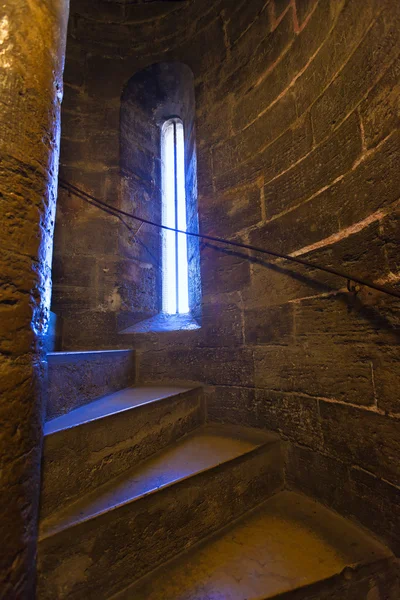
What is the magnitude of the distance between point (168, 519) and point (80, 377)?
82cm

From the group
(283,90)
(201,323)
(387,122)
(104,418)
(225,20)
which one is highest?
(225,20)

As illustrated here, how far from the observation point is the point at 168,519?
1.24 meters

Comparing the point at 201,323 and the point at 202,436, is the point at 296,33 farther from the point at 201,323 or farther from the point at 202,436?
the point at 202,436

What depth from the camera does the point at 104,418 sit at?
1.31m

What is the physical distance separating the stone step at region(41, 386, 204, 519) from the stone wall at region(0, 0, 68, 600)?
0.10m

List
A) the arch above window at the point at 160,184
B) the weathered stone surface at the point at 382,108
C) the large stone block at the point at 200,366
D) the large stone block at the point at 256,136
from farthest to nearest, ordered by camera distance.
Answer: the arch above window at the point at 160,184, the large stone block at the point at 200,366, the large stone block at the point at 256,136, the weathered stone surface at the point at 382,108

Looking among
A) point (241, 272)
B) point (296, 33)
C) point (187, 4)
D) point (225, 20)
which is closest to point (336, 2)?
point (296, 33)

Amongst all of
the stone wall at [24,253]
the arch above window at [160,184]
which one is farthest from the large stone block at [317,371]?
the stone wall at [24,253]

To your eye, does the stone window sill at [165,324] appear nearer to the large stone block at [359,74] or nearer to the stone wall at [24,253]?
the stone wall at [24,253]

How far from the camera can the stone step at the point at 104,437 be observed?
3.70 feet

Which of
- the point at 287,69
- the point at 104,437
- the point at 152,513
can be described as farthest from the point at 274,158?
the point at 152,513

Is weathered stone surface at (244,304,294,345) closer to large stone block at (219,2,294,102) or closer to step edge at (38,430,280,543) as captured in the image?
step edge at (38,430,280,543)

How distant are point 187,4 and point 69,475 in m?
3.93

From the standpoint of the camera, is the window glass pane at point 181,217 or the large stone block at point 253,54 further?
the window glass pane at point 181,217
